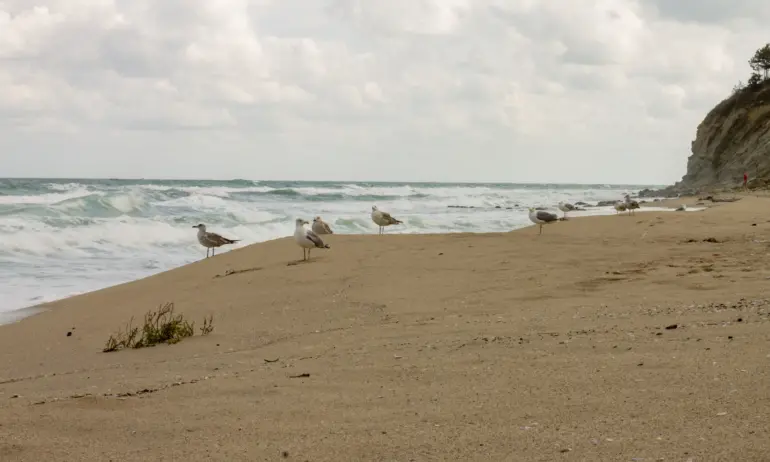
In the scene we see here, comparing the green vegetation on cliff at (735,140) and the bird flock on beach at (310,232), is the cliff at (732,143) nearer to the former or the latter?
the green vegetation on cliff at (735,140)

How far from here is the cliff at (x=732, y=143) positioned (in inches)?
1764

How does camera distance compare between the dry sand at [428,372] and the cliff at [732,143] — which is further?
the cliff at [732,143]

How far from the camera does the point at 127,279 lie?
41.1 ft

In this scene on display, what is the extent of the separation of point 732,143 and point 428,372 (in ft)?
172

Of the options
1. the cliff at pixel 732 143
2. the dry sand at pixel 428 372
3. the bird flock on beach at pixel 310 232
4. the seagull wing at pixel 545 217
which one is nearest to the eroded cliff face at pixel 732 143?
the cliff at pixel 732 143

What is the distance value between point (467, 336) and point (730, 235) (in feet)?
27.2

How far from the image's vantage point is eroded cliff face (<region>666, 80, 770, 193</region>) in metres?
44.8

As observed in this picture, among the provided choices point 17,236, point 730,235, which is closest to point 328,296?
point 730,235

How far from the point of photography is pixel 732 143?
167 feet

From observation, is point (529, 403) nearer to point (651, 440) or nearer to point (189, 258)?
point (651, 440)

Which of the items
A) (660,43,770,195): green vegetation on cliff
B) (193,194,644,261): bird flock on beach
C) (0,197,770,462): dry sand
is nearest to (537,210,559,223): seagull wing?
(193,194,644,261): bird flock on beach

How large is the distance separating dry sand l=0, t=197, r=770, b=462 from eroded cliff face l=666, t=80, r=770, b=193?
3872 centimetres

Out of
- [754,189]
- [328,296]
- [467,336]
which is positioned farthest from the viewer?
[754,189]

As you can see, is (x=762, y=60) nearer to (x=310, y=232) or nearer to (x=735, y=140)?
(x=735, y=140)
